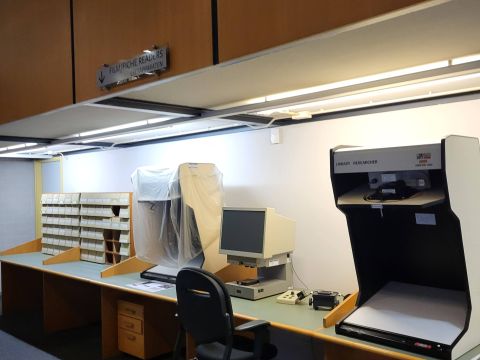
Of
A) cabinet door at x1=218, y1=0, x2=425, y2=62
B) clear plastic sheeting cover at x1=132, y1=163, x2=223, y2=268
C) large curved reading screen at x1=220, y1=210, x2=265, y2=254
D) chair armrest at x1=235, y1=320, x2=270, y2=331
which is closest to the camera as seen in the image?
cabinet door at x1=218, y1=0, x2=425, y2=62

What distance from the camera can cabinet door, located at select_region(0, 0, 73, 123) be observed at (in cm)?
243

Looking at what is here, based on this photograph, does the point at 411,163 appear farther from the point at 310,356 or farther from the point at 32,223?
the point at 32,223

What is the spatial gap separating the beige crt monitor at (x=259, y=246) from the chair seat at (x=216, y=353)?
1.11ft

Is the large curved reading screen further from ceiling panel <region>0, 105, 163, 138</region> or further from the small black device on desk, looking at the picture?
ceiling panel <region>0, 105, 163, 138</region>

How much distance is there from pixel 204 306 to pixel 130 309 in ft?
4.72

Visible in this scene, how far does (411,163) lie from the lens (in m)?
1.73

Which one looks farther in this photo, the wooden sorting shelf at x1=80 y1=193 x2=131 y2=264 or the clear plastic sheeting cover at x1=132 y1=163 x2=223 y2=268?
the wooden sorting shelf at x1=80 y1=193 x2=131 y2=264

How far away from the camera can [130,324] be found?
3607mm

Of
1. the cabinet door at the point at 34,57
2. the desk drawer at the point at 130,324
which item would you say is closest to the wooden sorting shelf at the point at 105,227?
the desk drawer at the point at 130,324

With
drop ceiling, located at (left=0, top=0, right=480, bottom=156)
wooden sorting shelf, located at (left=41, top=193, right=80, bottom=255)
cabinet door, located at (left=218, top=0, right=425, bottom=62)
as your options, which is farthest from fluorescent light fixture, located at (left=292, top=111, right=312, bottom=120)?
wooden sorting shelf, located at (left=41, top=193, right=80, bottom=255)

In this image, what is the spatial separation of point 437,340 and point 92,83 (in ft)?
6.05

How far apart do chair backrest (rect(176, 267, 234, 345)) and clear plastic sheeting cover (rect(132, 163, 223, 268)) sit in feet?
2.33

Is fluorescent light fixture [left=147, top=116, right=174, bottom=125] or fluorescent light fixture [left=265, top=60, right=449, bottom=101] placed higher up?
fluorescent light fixture [left=265, top=60, right=449, bottom=101]

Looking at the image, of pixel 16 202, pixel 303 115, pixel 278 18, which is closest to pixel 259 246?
pixel 303 115
